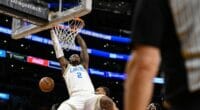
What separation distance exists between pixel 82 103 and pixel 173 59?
252 inches

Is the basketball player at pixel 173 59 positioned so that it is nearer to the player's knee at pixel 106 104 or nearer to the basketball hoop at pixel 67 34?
the player's knee at pixel 106 104

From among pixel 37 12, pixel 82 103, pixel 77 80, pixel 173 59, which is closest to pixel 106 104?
pixel 82 103

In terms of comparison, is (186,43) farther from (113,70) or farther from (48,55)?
(113,70)

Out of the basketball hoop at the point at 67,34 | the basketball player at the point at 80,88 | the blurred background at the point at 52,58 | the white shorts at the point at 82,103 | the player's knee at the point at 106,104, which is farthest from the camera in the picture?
the blurred background at the point at 52,58

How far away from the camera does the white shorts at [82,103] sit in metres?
7.74

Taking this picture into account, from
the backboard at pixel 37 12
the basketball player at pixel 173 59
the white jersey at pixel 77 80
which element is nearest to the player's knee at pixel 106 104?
the white jersey at pixel 77 80

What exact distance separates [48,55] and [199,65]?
20.4 meters

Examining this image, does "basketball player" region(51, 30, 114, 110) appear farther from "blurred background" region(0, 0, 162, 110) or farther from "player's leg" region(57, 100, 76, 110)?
"blurred background" region(0, 0, 162, 110)

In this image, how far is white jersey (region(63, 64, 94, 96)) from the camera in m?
8.42

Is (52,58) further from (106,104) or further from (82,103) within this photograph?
(106,104)

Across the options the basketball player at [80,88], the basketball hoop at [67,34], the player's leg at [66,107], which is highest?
the basketball hoop at [67,34]

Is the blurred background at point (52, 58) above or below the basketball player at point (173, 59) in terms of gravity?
below

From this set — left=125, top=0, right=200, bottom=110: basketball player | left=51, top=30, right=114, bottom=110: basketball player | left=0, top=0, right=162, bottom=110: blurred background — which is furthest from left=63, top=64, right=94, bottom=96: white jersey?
left=0, top=0, right=162, bottom=110: blurred background

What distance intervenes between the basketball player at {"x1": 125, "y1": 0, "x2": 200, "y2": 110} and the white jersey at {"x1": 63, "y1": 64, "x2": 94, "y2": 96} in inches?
261
